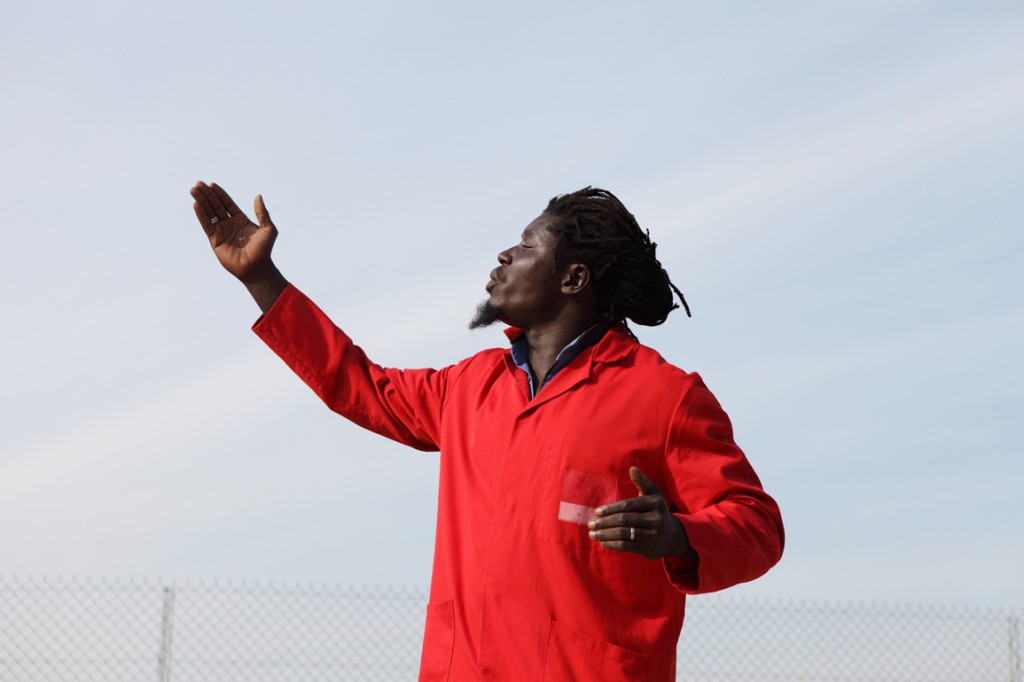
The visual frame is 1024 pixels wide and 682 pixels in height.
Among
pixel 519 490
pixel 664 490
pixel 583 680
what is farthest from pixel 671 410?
pixel 583 680

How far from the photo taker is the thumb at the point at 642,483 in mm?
2455

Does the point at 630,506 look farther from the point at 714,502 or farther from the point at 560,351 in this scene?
the point at 560,351

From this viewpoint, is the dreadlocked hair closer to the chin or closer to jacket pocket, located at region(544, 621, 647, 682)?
the chin

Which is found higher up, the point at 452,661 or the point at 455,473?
the point at 455,473

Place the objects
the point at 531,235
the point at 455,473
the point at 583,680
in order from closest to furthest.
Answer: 1. the point at 583,680
2. the point at 455,473
3. the point at 531,235

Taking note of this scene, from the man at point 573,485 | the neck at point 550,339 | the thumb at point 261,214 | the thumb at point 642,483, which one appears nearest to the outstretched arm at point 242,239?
the thumb at point 261,214

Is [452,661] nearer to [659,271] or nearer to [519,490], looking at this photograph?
[519,490]

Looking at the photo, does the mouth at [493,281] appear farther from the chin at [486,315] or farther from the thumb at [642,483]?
the thumb at [642,483]

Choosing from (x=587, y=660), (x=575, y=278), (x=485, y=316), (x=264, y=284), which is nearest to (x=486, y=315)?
(x=485, y=316)

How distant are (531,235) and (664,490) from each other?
81 cm

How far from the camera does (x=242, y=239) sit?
3.47m

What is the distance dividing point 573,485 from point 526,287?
608 mm

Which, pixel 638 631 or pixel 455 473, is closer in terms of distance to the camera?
pixel 638 631

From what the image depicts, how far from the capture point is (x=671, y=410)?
9.56 feet
